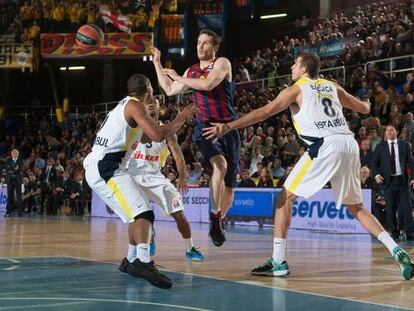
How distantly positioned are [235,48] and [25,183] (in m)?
13.0

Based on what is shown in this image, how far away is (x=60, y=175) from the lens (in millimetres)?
21375

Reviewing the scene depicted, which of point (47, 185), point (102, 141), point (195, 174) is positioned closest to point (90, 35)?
point (47, 185)

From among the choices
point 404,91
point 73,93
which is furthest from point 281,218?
point 73,93

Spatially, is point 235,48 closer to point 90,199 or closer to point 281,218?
point 90,199

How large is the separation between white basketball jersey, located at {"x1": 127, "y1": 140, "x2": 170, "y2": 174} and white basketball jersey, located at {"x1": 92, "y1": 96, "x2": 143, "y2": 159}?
4.09 feet

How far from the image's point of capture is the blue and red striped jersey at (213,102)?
7.47m

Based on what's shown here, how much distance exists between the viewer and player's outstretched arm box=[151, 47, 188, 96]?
757 cm

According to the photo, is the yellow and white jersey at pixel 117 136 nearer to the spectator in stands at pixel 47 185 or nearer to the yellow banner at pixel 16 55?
the spectator in stands at pixel 47 185

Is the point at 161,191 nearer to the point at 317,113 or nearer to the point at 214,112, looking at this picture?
the point at 214,112

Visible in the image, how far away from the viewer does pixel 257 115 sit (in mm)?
6121

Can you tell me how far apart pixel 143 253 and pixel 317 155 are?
1793 mm

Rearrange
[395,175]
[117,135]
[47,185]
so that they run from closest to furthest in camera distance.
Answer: [117,135], [395,175], [47,185]

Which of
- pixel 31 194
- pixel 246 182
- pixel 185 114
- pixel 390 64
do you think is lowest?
pixel 31 194

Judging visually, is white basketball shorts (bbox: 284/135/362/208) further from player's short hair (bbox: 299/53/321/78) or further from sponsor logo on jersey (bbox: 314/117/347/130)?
player's short hair (bbox: 299/53/321/78)
